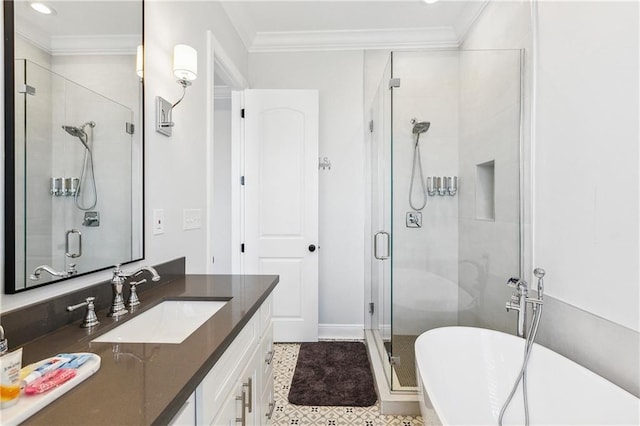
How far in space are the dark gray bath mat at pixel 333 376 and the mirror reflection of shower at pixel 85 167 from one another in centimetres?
167

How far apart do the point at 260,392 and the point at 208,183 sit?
133cm

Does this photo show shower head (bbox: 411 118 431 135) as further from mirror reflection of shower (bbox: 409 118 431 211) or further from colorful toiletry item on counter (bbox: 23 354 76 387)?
colorful toiletry item on counter (bbox: 23 354 76 387)

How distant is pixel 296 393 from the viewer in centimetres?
206

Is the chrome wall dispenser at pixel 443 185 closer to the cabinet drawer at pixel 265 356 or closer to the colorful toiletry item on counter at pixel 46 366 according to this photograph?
the cabinet drawer at pixel 265 356

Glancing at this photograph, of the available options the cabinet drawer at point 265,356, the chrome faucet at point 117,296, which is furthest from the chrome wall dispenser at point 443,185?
the chrome faucet at point 117,296

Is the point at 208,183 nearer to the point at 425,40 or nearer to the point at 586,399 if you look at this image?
the point at 586,399

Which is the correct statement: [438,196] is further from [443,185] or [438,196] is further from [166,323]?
[166,323]

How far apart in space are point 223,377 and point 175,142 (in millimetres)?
1262

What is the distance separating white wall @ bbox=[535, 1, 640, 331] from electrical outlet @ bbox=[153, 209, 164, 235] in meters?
1.98

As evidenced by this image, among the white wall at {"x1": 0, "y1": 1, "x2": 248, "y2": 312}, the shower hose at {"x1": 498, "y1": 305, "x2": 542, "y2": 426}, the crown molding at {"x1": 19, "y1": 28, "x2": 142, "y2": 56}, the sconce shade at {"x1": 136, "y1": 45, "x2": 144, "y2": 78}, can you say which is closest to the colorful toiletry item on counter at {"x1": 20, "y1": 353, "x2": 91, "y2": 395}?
the white wall at {"x1": 0, "y1": 1, "x2": 248, "y2": 312}

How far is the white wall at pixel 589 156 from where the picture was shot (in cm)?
115

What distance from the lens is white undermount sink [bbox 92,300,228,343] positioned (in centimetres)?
104

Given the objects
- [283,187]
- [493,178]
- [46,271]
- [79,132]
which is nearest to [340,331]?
[283,187]

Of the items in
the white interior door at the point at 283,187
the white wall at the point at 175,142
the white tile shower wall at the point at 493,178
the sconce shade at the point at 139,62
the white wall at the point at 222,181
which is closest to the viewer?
the sconce shade at the point at 139,62
